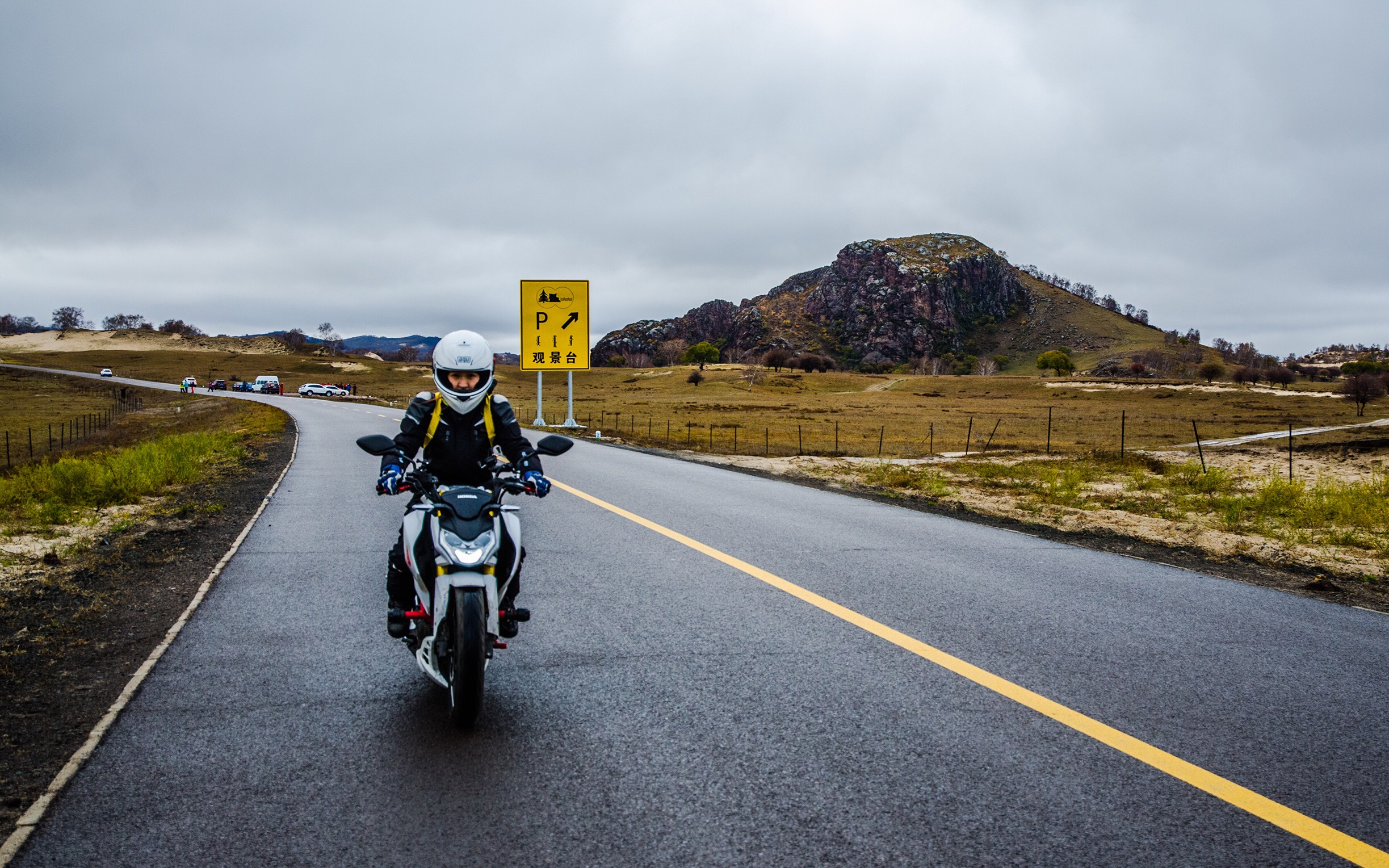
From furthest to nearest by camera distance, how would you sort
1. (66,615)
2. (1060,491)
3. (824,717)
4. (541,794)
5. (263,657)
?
(1060,491) < (66,615) < (263,657) < (824,717) < (541,794)

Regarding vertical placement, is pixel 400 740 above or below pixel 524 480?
below

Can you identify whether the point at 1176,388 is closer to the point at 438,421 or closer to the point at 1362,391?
the point at 1362,391

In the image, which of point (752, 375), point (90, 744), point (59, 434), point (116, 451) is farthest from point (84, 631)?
point (752, 375)

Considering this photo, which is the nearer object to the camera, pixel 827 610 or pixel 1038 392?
pixel 827 610

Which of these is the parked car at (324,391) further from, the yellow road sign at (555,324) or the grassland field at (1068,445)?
the yellow road sign at (555,324)

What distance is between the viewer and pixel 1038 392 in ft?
293

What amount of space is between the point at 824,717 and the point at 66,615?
5499 millimetres

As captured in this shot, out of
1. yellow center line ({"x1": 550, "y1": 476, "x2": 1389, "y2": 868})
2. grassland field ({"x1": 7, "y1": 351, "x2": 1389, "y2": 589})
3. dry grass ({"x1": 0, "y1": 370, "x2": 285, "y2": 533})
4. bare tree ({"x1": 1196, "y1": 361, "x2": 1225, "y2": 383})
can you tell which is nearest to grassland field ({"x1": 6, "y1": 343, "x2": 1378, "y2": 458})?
grassland field ({"x1": 7, "y1": 351, "x2": 1389, "y2": 589})

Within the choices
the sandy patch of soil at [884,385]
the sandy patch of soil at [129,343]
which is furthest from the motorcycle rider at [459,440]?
the sandy patch of soil at [129,343]

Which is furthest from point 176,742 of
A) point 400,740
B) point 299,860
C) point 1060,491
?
point 1060,491

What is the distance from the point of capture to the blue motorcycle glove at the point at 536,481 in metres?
4.36

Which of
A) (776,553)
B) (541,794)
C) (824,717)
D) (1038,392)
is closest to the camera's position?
(541,794)

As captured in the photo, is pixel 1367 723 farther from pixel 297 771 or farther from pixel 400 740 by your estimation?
pixel 297 771

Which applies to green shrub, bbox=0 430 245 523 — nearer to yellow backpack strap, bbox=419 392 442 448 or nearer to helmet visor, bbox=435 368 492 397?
yellow backpack strap, bbox=419 392 442 448
